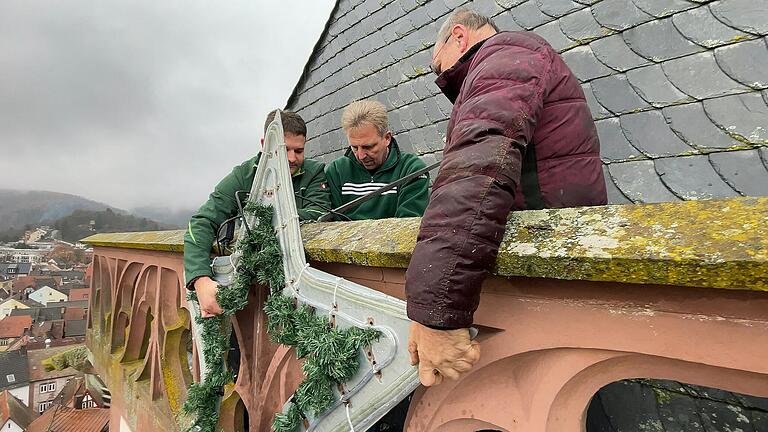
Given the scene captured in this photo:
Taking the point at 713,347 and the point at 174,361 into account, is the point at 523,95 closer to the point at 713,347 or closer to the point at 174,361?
the point at 713,347

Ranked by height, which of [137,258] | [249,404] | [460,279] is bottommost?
[249,404]

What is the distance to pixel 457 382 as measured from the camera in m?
1.23

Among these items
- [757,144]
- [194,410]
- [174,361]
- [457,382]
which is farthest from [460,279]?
[174,361]

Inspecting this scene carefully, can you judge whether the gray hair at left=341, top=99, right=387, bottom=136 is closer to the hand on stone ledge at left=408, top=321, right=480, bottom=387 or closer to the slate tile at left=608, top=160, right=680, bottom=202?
the slate tile at left=608, top=160, right=680, bottom=202

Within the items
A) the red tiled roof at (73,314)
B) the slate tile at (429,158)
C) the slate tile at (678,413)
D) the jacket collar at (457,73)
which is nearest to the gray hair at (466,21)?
the jacket collar at (457,73)

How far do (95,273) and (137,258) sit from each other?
2.85m

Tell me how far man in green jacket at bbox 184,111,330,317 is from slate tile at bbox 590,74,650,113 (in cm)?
148

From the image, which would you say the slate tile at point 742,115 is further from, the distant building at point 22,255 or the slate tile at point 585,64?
the distant building at point 22,255

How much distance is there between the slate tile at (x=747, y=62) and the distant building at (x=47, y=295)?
82585mm

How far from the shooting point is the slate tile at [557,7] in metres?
2.63

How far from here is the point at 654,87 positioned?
205 cm

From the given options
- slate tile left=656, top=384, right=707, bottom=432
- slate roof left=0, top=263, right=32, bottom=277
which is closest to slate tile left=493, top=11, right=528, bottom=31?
slate tile left=656, top=384, right=707, bottom=432

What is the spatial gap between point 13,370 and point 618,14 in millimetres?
51811

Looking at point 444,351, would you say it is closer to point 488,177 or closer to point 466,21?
point 488,177
